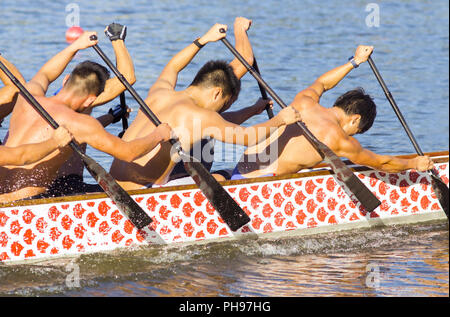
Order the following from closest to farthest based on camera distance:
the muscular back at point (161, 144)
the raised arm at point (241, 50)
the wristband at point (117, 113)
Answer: the muscular back at point (161, 144) → the wristband at point (117, 113) → the raised arm at point (241, 50)

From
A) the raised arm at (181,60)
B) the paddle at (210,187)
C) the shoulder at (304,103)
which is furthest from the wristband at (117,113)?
the shoulder at (304,103)

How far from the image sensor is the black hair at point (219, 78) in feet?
24.0

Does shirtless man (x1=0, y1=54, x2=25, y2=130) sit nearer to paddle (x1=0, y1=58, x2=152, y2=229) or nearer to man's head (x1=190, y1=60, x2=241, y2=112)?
paddle (x1=0, y1=58, x2=152, y2=229)

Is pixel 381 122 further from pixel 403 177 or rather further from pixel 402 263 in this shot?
pixel 402 263

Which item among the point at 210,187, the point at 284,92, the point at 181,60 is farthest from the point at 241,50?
the point at 284,92

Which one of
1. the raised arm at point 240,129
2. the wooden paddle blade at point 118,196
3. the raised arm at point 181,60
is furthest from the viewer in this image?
the raised arm at point 181,60

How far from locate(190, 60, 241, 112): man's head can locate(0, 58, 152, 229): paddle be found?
1065 millimetres

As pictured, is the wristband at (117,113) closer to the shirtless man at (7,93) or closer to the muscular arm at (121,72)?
the muscular arm at (121,72)

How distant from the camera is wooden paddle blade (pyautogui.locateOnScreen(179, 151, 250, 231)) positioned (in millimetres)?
7348

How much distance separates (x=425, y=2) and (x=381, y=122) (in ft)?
29.7

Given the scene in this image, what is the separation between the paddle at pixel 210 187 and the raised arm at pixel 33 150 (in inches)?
36.7

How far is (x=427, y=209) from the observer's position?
8539mm

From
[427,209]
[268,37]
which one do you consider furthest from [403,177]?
[268,37]

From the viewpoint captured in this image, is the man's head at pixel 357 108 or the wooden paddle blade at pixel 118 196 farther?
the man's head at pixel 357 108
